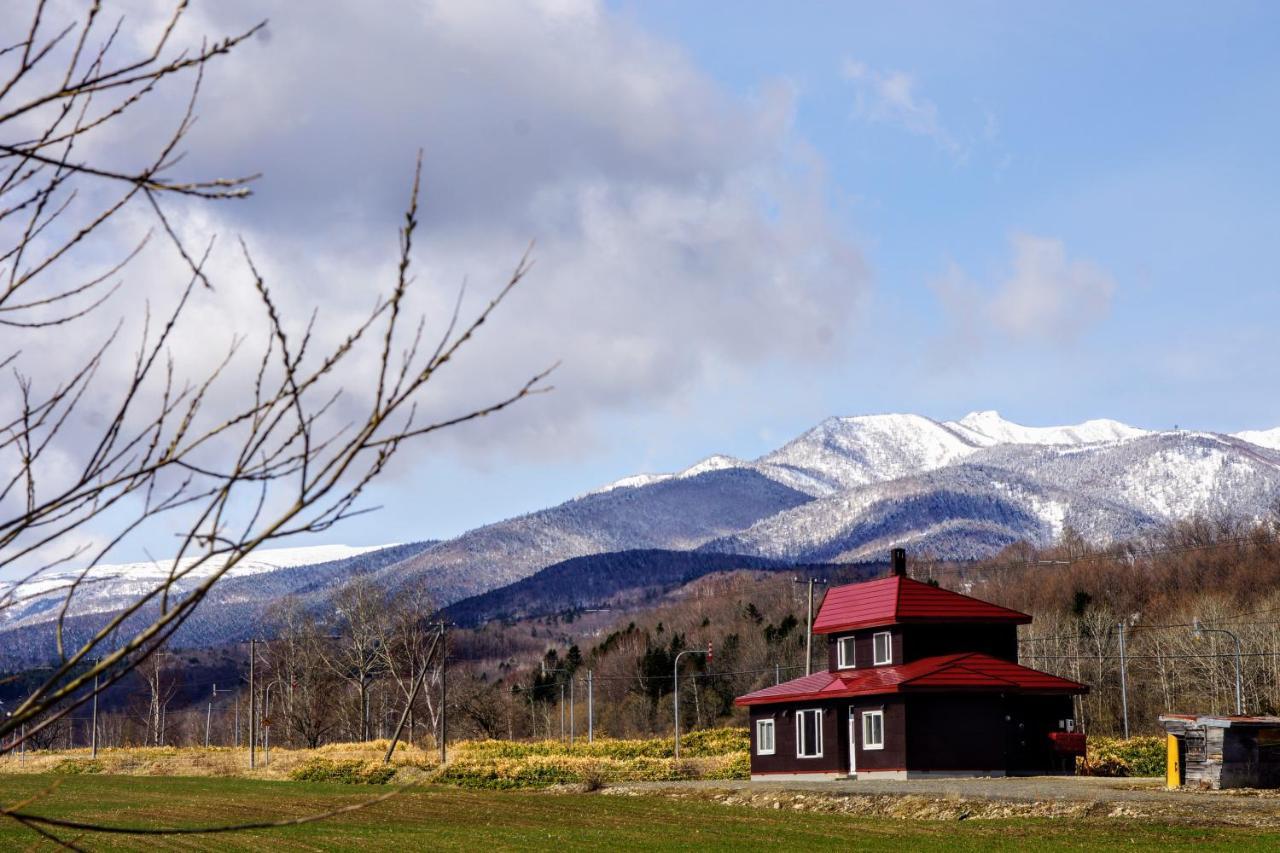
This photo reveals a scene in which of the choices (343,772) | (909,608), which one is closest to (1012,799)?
(909,608)

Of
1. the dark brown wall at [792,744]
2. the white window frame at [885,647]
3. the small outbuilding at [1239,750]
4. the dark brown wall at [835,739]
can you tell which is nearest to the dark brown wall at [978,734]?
the dark brown wall at [835,739]

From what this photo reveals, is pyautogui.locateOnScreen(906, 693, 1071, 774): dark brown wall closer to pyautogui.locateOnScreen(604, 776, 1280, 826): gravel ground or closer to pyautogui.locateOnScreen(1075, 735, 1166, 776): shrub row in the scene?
pyautogui.locateOnScreen(604, 776, 1280, 826): gravel ground

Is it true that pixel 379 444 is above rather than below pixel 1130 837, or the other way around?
above

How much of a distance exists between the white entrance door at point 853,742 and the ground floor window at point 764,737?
14.3ft

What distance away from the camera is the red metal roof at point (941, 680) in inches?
1876

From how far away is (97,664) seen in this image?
3539 mm

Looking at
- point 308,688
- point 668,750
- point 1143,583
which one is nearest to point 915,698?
point 668,750

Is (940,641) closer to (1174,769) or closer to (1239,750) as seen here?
(1174,769)

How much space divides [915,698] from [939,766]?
2453 millimetres

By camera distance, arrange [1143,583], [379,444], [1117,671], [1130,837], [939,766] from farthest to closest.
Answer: [1143,583] < [1117,671] < [939,766] < [1130,837] < [379,444]

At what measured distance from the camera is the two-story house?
47.8 metres

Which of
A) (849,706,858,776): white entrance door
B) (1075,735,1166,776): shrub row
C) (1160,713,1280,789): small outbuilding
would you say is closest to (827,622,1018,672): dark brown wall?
(849,706,858,776): white entrance door

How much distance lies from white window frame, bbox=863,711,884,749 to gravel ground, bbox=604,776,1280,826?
183 centimetres

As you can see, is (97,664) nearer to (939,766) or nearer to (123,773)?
(939,766)
